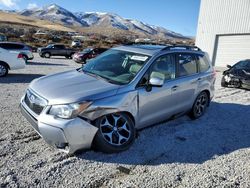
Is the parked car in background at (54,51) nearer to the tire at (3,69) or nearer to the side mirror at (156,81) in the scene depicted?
the tire at (3,69)

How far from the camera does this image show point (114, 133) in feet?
15.5

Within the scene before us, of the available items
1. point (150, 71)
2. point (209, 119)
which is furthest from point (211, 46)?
point (150, 71)

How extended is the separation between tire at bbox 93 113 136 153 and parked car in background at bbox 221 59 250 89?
822cm

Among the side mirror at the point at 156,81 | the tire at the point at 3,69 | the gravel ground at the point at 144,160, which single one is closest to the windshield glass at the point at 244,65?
the gravel ground at the point at 144,160

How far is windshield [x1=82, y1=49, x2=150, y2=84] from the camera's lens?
5.14 m

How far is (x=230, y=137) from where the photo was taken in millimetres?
5906

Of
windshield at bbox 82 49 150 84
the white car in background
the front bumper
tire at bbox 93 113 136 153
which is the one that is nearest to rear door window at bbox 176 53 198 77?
windshield at bbox 82 49 150 84

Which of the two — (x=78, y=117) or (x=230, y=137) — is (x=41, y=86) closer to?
(x=78, y=117)

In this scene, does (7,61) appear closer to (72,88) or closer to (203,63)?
(203,63)

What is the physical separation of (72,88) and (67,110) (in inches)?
20.8

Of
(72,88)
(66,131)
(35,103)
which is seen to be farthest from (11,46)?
(66,131)

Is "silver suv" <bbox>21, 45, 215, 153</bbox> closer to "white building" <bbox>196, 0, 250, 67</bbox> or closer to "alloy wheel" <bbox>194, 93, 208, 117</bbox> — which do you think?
"alloy wheel" <bbox>194, 93, 208, 117</bbox>

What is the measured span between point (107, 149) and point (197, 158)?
4.80ft

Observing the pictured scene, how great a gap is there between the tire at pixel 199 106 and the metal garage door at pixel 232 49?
17540 millimetres
